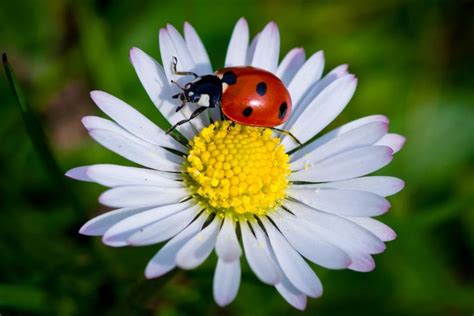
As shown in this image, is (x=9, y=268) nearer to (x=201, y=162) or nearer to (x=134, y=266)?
(x=134, y=266)

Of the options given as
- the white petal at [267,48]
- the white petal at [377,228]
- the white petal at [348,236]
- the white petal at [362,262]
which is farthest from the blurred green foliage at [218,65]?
the white petal at [267,48]

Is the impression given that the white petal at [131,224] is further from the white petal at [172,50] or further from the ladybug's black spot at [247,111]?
the white petal at [172,50]

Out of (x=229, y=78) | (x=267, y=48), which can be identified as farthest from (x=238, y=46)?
(x=229, y=78)

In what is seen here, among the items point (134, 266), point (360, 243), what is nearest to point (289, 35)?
point (134, 266)

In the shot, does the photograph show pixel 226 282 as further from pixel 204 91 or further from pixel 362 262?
pixel 204 91

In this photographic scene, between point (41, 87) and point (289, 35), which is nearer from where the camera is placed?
point (41, 87)
